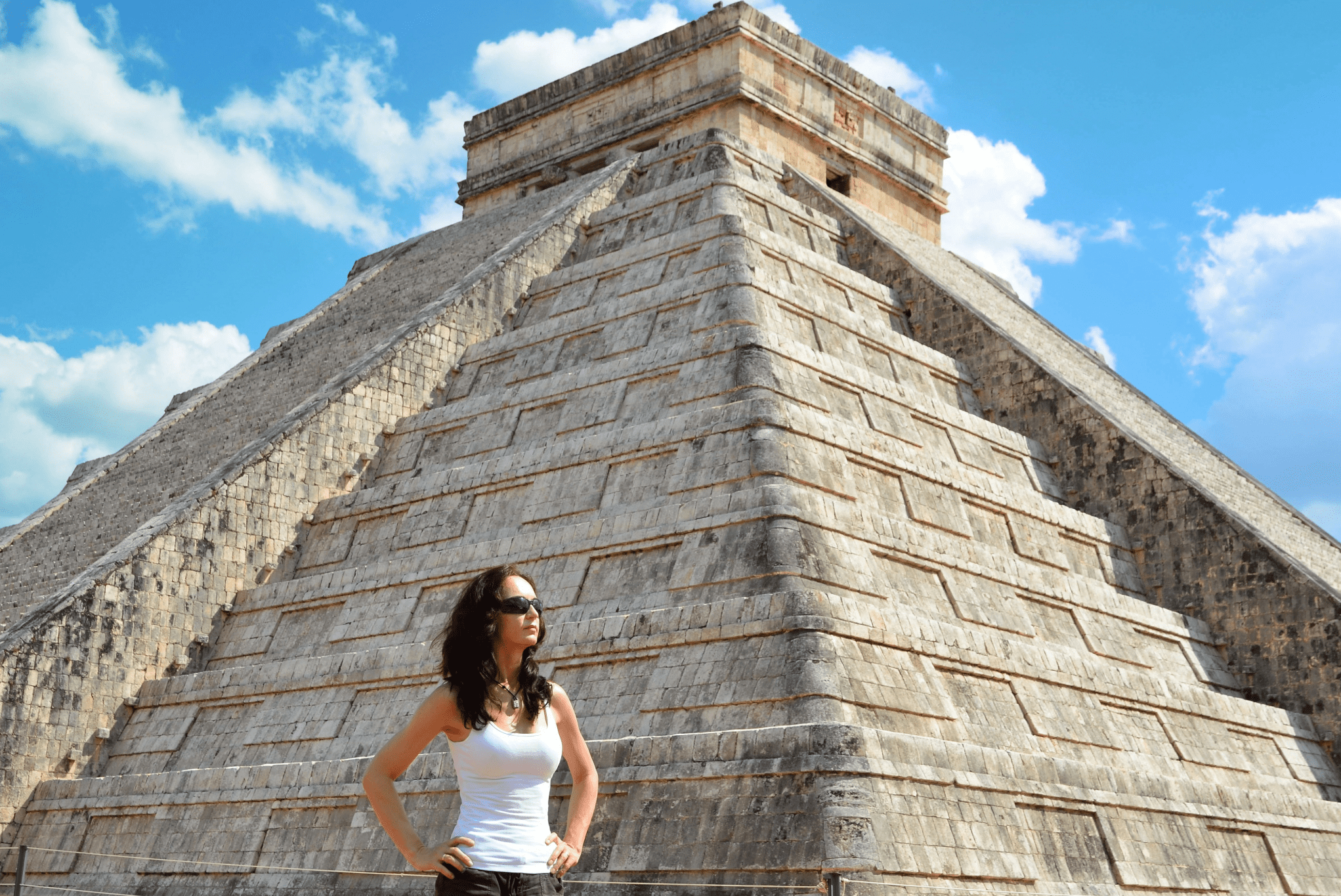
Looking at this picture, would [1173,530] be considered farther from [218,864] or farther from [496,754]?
[496,754]

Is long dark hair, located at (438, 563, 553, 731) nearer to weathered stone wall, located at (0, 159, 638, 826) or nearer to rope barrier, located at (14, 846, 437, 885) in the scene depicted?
rope barrier, located at (14, 846, 437, 885)

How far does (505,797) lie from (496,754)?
0.10m

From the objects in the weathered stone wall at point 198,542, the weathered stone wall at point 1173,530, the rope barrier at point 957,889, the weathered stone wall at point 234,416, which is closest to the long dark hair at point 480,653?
the rope barrier at point 957,889

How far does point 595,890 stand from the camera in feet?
22.6

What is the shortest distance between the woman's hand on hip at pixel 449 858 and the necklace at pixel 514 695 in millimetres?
334

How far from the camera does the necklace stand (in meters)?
3.29

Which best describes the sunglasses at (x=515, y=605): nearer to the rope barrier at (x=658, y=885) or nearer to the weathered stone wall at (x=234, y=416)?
the rope barrier at (x=658, y=885)

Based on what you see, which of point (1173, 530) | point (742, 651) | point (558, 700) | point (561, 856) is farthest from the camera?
point (1173, 530)

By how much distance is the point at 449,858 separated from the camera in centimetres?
308

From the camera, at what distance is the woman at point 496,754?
311 cm

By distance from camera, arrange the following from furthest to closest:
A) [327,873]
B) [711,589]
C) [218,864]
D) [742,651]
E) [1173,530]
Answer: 1. [1173,530]
2. [218,864]
3. [711,589]
4. [327,873]
5. [742,651]

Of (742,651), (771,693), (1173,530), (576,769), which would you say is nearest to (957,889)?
(771,693)

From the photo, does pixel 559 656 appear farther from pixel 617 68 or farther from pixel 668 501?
pixel 617 68

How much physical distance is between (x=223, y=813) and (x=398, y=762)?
6136mm
